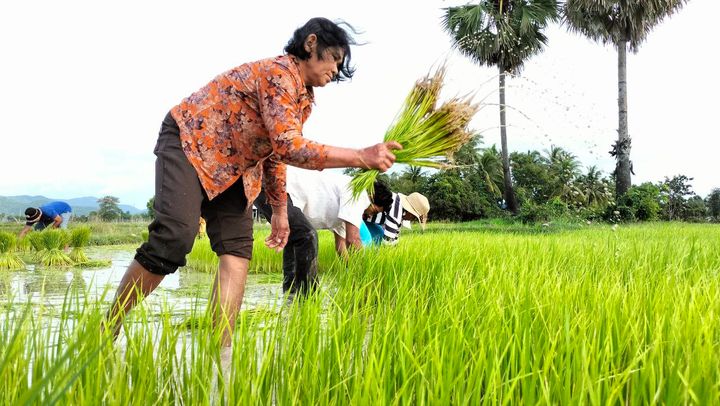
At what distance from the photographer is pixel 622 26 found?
18469 millimetres

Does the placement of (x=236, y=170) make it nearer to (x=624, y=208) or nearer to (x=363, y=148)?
(x=363, y=148)

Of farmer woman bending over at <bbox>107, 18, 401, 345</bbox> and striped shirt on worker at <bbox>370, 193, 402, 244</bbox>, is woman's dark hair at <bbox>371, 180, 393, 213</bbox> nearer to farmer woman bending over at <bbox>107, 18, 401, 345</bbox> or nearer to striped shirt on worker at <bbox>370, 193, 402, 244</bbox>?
striped shirt on worker at <bbox>370, 193, 402, 244</bbox>

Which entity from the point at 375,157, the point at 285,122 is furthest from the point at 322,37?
the point at 375,157

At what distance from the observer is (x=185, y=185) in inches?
93.3

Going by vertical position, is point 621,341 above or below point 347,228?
below

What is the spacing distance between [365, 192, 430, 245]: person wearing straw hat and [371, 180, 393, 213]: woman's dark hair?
80mm

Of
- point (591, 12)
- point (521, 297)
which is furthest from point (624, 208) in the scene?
point (521, 297)

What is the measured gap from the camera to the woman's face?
7.51 ft

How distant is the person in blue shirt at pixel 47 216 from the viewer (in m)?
10.8

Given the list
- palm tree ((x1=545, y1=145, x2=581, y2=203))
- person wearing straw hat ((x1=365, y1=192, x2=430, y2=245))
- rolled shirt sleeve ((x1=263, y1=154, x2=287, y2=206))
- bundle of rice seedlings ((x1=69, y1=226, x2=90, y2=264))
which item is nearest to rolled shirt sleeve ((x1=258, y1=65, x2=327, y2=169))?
rolled shirt sleeve ((x1=263, y1=154, x2=287, y2=206))

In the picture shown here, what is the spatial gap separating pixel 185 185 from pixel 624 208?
17.0 m

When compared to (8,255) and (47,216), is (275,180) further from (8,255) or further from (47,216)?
(47,216)

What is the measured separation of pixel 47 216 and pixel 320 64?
33.8ft

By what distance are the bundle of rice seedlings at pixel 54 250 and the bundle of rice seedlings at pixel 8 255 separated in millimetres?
357
